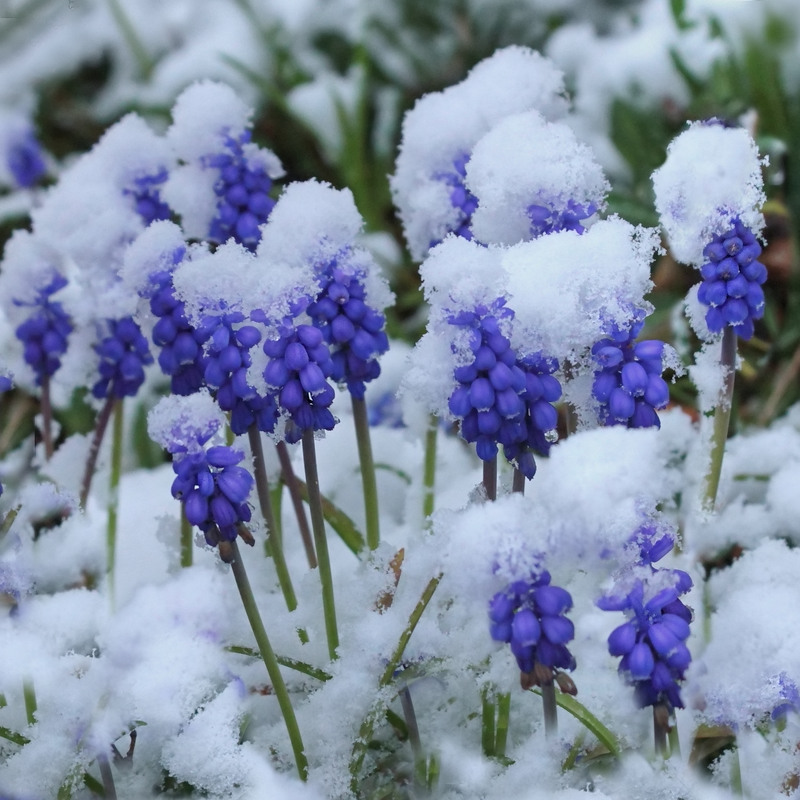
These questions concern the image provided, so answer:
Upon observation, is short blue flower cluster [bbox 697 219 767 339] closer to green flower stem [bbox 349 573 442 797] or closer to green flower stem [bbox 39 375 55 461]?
green flower stem [bbox 349 573 442 797]

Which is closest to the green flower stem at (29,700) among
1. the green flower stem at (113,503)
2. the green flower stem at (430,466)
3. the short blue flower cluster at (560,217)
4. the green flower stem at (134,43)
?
the green flower stem at (113,503)

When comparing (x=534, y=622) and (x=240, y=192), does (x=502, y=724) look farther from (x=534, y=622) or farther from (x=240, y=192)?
(x=240, y=192)

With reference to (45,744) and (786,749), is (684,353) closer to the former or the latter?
(786,749)

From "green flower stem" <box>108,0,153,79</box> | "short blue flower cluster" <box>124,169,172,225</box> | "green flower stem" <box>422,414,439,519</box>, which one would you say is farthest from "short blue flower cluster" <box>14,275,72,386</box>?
"green flower stem" <box>108,0,153,79</box>

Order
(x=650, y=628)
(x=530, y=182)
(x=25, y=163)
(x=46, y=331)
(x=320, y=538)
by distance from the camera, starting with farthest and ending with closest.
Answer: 1. (x=25, y=163)
2. (x=46, y=331)
3. (x=320, y=538)
4. (x=530, y=182)
5. (x=650, y=628)

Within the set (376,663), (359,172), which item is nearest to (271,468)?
(376,663)

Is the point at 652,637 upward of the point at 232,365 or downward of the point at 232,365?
downward

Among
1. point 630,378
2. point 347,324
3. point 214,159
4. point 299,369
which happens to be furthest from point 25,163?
point 630,378
